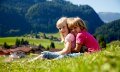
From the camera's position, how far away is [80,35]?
1573 centimetres

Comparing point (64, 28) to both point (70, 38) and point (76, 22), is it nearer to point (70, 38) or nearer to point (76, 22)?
point (70, 38)

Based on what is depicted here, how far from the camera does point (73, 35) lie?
16266 mm

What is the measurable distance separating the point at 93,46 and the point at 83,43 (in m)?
0.52

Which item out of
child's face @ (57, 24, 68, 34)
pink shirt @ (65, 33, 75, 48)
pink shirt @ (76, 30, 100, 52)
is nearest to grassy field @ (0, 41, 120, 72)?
pink shirt @ (65, 33, 75, 48)

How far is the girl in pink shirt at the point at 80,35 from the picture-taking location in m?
15.6

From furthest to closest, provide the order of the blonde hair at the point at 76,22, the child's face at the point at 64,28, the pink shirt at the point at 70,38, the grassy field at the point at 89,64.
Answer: the child's face at the point at 64,28 < the pink shirt at the point at 70,38 < the blonde hair at the point at 76,22 < the grassy field at the point at 89,64

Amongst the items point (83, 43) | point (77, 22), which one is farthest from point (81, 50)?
point (77, 22)

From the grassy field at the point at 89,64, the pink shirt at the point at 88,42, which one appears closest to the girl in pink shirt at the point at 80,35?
the pink shirt at the point at 88,42

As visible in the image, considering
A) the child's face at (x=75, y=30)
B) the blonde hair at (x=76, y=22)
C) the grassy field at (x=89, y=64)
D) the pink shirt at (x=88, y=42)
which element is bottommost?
the pink shirt at (x=88, y=42)

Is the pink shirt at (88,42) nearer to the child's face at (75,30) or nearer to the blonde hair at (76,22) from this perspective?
the child's face at (75,30)

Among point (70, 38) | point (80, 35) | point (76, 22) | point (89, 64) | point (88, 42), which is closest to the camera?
point (89, 64)

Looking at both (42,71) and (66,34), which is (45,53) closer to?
(66,34)

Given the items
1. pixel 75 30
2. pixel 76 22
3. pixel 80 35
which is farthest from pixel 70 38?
pixel 76 22

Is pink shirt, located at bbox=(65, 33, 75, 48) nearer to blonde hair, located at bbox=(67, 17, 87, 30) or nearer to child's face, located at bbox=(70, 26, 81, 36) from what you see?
child's face, located at bbox=(70, 26, 81, 36)
